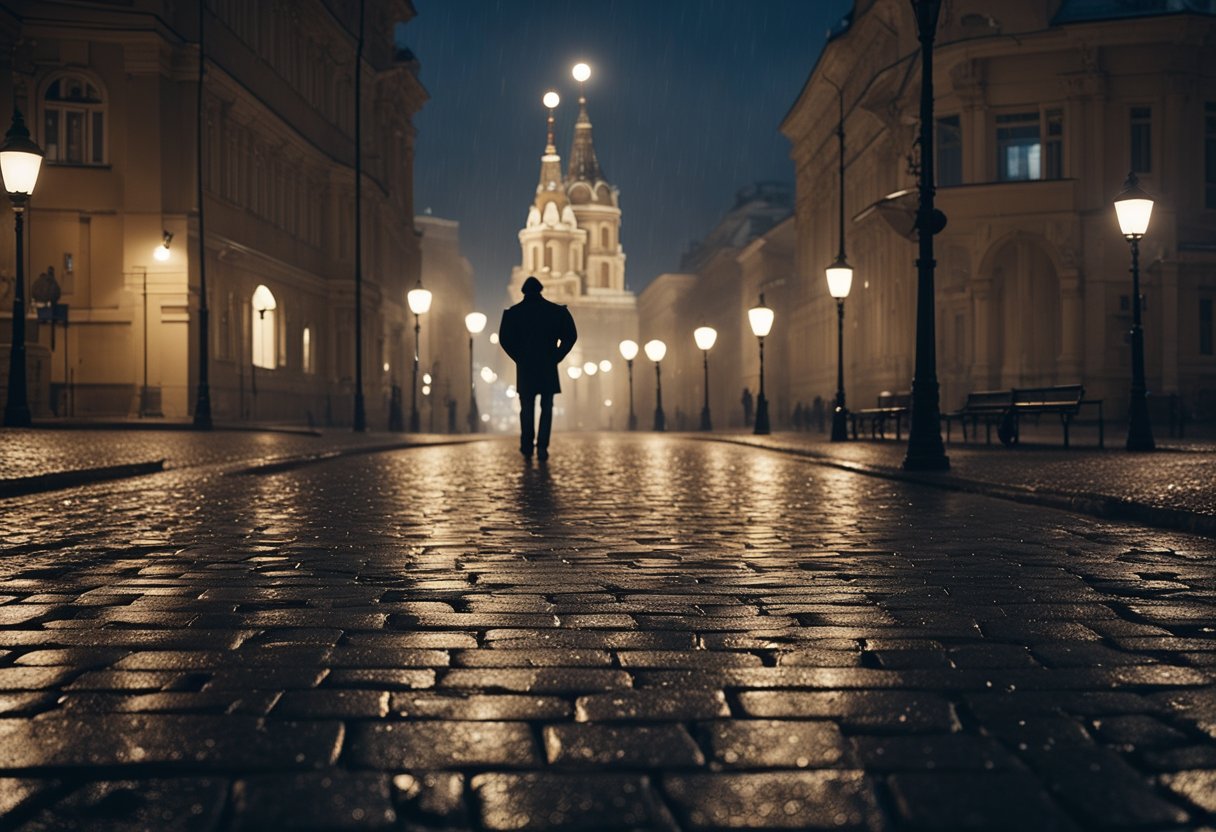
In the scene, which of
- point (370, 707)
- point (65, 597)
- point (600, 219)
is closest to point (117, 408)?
point (65, 597)

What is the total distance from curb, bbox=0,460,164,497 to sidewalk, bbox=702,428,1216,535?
746cm

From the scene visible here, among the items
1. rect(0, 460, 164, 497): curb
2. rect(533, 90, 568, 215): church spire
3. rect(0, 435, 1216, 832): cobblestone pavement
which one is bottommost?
rect(0, 435, 1216, 832): cobblestone pavement

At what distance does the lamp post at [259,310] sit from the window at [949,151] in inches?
736

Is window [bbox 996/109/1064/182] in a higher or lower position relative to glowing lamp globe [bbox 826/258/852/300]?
higher

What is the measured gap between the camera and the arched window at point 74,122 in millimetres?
33500

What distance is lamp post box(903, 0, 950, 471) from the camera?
14656mm

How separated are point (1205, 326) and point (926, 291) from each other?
24.6 meters

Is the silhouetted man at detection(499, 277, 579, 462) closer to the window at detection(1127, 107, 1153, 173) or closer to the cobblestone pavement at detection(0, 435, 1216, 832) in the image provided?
the cobblestone pavement at detection(0, 435, 1216, 832)

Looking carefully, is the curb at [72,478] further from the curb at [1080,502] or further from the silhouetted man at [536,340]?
the curb at [1080,502]

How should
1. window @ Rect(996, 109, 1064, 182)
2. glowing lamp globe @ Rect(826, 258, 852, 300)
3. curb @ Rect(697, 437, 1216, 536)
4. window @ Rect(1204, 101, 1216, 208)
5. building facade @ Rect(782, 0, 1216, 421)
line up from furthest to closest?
window @ Rect(996, 109, 1064, 182), window @ Rect(1204, 101, 1216, 208), building facade @ Rect(782, 0, 1216, 421), glowing lamp globe @ Rect(826, 258, 852, 300), curb @ Rect(697, 437, 1216, 536)

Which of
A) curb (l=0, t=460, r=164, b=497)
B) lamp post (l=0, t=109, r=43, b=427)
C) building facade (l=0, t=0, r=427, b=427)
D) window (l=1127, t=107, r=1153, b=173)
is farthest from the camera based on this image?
window (l=1127, t=107, r=1153, b=173)

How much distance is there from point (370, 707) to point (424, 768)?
2.06ft

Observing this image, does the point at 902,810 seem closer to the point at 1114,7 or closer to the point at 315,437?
the point at 315,437

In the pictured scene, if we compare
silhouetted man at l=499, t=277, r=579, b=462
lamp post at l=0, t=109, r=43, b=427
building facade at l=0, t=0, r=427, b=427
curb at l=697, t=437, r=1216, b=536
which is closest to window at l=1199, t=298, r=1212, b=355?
curb at l=697, t=437, r=1216, b=536
